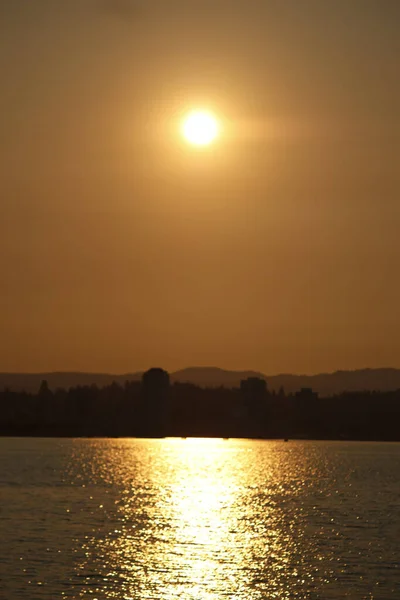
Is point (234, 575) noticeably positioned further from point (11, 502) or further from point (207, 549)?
point (11, 502)

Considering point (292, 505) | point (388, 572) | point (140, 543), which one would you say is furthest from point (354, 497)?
point (388, 572)

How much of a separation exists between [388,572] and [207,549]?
1995 cm

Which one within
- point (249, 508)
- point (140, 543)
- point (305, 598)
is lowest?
point (305, 598)

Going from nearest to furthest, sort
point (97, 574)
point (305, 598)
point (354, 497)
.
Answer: point (305, 598)
point (97, 574)
point (354, 497)

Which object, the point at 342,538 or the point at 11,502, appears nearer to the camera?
the point at 342,538

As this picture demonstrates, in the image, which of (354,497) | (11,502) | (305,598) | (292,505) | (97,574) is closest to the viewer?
(305,598)

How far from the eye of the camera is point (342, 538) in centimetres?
10981

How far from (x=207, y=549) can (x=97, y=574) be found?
18.7 m

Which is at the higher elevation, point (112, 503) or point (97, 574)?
point (112, 503)

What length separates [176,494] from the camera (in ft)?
598

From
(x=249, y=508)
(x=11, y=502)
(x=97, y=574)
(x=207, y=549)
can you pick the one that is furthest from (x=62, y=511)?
(x=97, y=574)

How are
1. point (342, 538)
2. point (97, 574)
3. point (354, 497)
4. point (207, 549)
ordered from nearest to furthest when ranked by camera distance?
point (97, 574) → point (207, 549) → point (342, 538) → point (354, 497)

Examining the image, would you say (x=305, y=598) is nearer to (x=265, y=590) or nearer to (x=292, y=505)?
(x=265, y=590)

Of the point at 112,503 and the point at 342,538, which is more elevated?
the point at 112,503
